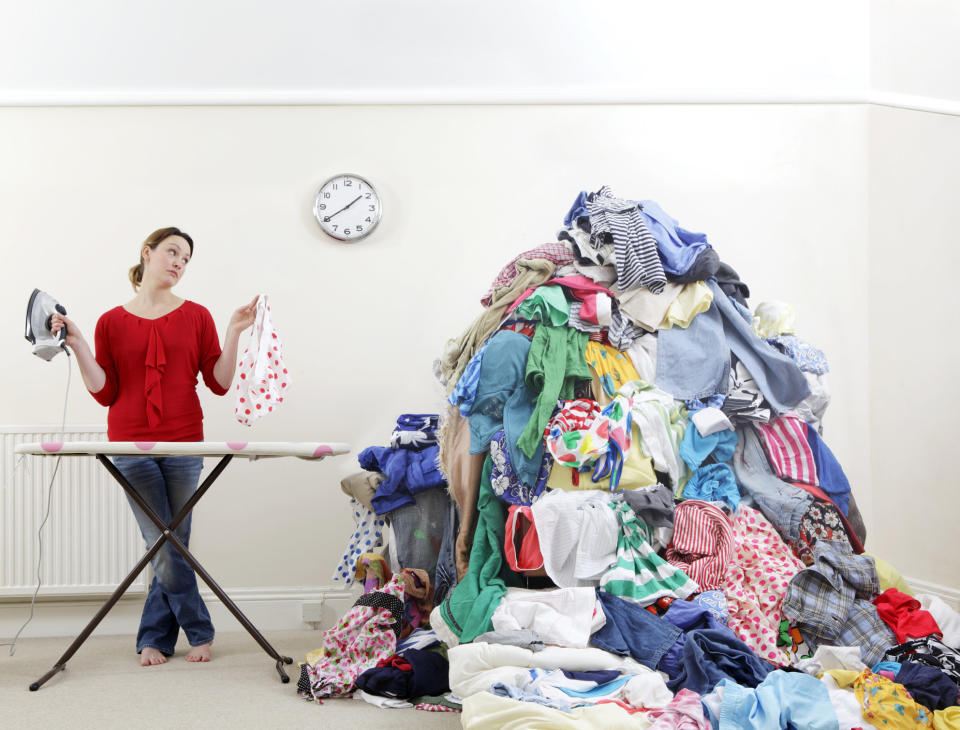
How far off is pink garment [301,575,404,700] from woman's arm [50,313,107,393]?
1.06m

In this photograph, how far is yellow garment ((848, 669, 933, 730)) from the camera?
5.16ft

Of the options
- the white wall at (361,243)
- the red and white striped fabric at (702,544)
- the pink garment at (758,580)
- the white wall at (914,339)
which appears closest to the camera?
the pink garment at (758,580)

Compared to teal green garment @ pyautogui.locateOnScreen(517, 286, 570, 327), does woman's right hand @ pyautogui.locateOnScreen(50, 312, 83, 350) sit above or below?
below

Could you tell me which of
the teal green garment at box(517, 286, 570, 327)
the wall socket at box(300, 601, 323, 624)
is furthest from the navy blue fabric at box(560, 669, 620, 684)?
the wall socket at box(300, 601, 323, 624)

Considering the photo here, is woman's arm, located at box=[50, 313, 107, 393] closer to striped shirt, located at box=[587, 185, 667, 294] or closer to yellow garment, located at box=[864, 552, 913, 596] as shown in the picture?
striped shirt, located at box=[587, 185, 667, 294]

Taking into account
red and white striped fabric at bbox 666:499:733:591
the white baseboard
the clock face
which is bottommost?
the white baseboard

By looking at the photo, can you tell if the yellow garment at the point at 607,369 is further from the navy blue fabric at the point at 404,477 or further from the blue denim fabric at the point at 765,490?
the navy blue fabric at the point at 404,477

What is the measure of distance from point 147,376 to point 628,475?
5.09ft

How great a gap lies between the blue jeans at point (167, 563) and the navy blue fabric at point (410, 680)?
0.78m

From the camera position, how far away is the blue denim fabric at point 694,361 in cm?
242

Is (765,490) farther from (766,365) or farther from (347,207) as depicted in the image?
(347,207)

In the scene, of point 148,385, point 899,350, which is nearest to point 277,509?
point 148,385

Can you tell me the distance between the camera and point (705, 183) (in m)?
3.54

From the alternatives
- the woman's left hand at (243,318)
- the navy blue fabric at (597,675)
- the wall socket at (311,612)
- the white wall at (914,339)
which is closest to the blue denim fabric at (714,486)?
the navy blue fabric at (597,675)
